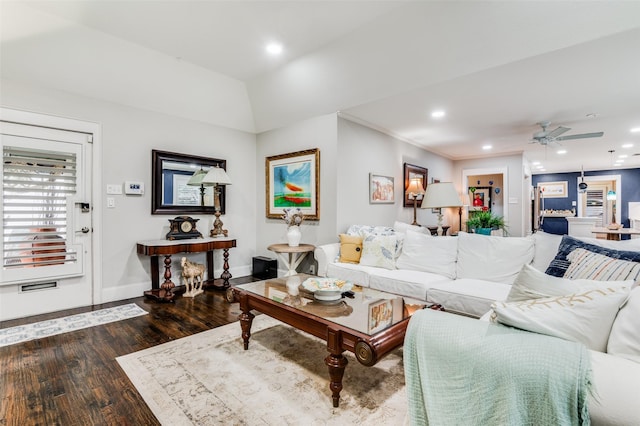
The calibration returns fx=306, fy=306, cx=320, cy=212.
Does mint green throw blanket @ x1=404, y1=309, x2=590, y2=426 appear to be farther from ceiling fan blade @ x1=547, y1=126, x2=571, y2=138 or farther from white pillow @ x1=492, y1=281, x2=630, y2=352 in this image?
ceiling fan blade @ x1=547, y1=126, x2=571, y2=138

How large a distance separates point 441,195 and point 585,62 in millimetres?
1745

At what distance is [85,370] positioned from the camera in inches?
82.5

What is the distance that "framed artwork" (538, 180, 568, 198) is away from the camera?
35.3 ft

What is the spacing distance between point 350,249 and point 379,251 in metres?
0.38

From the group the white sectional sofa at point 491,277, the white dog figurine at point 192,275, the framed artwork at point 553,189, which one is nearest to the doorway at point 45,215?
the white dog figurine at point 192,275

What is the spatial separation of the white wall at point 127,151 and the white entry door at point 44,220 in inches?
7.9

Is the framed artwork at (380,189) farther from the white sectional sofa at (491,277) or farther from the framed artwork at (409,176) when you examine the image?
the white sectional sofa at (491,277)

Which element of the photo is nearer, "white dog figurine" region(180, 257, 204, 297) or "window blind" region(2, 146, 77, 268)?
"window blind" region(2, 146, 77, 268)

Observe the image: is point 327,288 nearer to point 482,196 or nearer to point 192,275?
point 192,275

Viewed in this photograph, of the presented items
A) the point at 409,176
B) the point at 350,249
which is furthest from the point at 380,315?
the point at 409,176

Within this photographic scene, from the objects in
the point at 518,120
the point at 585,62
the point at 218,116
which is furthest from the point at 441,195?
the point at 218,116

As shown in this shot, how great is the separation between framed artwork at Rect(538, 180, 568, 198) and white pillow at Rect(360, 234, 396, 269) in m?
10.3

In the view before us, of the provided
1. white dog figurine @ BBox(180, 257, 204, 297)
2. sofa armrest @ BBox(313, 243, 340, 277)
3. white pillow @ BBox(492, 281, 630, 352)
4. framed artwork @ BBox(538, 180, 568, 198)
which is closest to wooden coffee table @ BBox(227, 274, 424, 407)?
white pillow @ BBox(492, 281, 630, 352)

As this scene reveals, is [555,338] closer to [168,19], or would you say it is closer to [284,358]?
[284,358]
